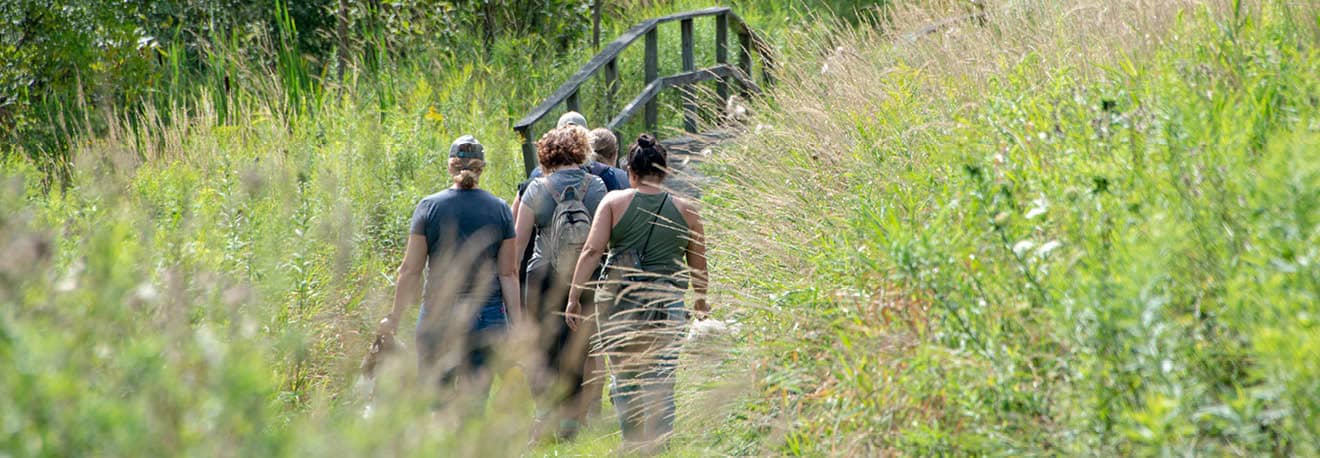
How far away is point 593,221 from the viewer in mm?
5539

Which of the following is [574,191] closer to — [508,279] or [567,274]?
[567,274]

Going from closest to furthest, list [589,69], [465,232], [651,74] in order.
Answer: [465,232] → [589,69] → [651,74]

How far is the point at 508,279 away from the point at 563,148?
80cm

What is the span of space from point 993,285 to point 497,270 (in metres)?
2.61

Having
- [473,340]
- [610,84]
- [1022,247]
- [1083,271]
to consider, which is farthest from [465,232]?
[610,84]

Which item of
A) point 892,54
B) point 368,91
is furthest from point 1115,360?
point 368,91

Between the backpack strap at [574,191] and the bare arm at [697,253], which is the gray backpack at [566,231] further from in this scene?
the bare arm at [697,253]

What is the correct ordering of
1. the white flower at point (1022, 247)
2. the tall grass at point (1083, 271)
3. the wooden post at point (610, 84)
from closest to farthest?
the tall grass at point (1083, 271) → the white flower at point (1022, 247) → the wooden post at point (610, 84)

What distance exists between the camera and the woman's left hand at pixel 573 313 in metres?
5.57

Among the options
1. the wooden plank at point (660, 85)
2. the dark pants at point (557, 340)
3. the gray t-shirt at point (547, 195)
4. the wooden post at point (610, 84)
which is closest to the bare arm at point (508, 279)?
the dark pants at point (557, 340)

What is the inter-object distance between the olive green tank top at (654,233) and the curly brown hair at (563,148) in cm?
60

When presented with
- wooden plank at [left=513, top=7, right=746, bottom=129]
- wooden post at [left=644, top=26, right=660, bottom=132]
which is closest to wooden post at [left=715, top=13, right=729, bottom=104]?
wooden plank at [left=513, top=7, right=746, bottom=129]

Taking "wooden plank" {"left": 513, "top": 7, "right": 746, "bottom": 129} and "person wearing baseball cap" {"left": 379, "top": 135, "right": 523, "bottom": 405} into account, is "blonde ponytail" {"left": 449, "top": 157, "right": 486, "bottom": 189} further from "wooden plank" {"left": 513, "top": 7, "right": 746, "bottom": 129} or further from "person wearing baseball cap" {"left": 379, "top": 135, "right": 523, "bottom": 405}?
"wooden plank" {"left": 513, "top": 7, "right": 746, "bottom": 129}

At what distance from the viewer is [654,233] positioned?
535 centimetres
